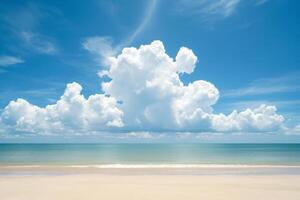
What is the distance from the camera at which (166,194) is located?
14.7 meters

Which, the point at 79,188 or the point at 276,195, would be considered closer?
the point at 276,195

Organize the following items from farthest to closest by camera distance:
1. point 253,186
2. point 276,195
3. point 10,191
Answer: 1. point 253,186
2. point 10,191
3. point 276,195

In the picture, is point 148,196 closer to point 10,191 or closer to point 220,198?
point 220,198

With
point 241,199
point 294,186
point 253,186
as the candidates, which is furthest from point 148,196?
point 294,186

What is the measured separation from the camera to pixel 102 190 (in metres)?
15.8

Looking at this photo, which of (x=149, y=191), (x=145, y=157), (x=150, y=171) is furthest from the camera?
(x=145, y=157)

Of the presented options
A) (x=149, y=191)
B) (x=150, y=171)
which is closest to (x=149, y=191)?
(x=149, y=191)

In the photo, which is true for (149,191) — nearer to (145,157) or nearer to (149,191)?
(149,191)

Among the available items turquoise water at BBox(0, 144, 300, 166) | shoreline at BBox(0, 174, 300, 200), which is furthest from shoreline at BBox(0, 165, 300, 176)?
turquoise water at BBox(0, 144, 300, 166)

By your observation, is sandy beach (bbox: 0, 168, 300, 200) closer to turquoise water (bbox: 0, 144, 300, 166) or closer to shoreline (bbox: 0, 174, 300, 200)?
shoreline (bbox: 0, 174, 300, 200)

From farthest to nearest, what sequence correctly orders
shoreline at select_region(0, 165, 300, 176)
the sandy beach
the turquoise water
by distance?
the turquoise water
shoreline at select_region(0, 165, 300, 176)
the sandy beach

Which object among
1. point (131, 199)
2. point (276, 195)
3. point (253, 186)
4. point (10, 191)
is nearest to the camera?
point (131, 199)

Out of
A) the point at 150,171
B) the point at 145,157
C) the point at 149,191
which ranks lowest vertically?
the point at 149,191

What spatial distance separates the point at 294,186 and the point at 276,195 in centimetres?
397
